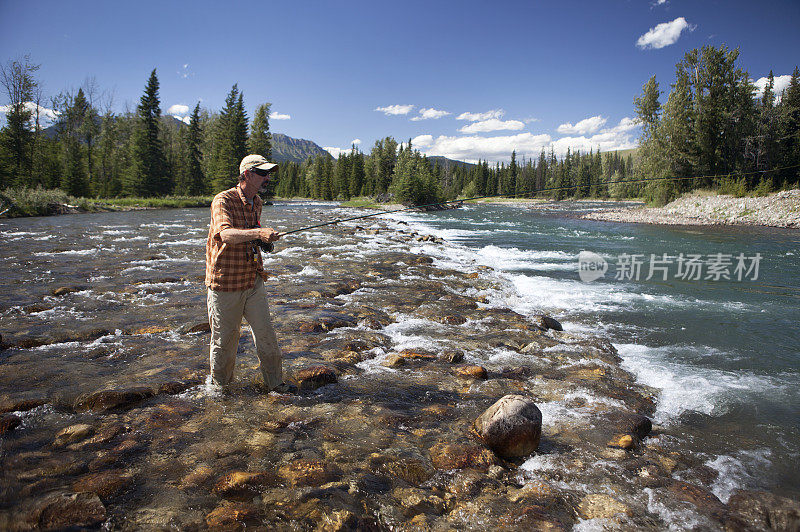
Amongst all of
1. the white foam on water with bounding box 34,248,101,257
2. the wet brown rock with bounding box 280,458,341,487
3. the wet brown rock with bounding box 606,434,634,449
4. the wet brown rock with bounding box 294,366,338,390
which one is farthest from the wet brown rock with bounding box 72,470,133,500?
the white foam on water with bounding box 34,248,101,257

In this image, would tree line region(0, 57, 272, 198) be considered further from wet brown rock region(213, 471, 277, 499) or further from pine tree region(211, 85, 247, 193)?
wet brown rock region(213, 471, 277, 499)

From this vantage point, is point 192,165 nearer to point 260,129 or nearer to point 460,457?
point 260,129

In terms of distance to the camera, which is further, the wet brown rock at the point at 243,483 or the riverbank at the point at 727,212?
the riverbank at the point at 727,212

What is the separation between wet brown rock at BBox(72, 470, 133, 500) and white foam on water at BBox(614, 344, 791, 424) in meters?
5.78

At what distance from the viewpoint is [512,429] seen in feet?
12.6

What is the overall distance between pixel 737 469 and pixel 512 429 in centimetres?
245

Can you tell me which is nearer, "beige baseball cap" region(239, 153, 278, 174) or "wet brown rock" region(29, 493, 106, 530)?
"wet brown rock" region(29, 493, 106, 530)

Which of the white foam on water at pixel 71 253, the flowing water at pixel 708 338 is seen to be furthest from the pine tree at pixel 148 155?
the flowing water at pixel 708 338

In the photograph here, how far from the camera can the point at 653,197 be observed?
176 ft

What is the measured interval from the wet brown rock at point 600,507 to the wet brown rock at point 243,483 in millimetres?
2558

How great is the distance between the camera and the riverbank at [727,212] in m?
33.7

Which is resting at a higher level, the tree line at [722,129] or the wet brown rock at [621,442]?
the tree line at [722,129]

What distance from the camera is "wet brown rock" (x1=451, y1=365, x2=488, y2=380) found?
5605 mm

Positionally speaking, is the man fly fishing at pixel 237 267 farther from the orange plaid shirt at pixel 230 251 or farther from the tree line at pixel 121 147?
the tree line at pixel 121 147
